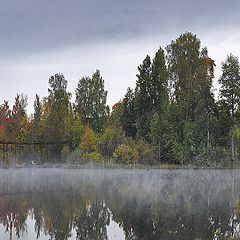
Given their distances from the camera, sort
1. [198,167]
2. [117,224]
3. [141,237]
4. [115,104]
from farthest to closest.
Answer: [115,104]
[198,167]
[117,224]
[141,237]

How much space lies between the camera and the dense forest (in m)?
44.7

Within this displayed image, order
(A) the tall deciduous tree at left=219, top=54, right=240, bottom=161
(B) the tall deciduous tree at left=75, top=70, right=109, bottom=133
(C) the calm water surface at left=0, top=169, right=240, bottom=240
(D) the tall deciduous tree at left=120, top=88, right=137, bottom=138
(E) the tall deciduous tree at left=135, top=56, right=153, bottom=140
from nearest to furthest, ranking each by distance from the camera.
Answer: (C) the calm water surface at left=0, top=169, right=240, bottom=240 < (A) the tall deciduous tree at left=219, top=54, right=240, bottom=161 < (E) the tall deciduous tree at left=135, top=56, right=153, bottom=140 < (D) the tall deciduous tree at left=120, top=88, right=137, bottom=138 < (B) the tall deciduous tree at left=75, top=70, right=109, bottom=133

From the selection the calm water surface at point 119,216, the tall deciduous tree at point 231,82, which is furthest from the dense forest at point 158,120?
the calm water surface at point 119,216

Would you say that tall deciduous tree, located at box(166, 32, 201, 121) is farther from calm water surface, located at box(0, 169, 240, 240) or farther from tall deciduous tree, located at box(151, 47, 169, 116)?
calm water surface, located at box(0, 169, 240, 240)

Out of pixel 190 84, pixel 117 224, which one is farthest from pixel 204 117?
pixel 117 224

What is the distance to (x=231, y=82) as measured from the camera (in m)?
44.1

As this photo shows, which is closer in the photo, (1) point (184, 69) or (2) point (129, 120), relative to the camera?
(1) point (184, 69)

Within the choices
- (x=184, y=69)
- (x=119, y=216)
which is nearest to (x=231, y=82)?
(x=184, y=69)

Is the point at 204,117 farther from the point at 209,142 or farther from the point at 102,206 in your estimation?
the point at 102,206

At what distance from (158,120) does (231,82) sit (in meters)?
11.9

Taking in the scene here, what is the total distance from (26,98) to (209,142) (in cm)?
3417

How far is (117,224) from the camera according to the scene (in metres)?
10.2

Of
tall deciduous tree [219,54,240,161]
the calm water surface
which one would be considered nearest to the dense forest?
tall deciduous tree [219,54,240,161]

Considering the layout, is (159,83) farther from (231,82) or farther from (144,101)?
(231,82)
